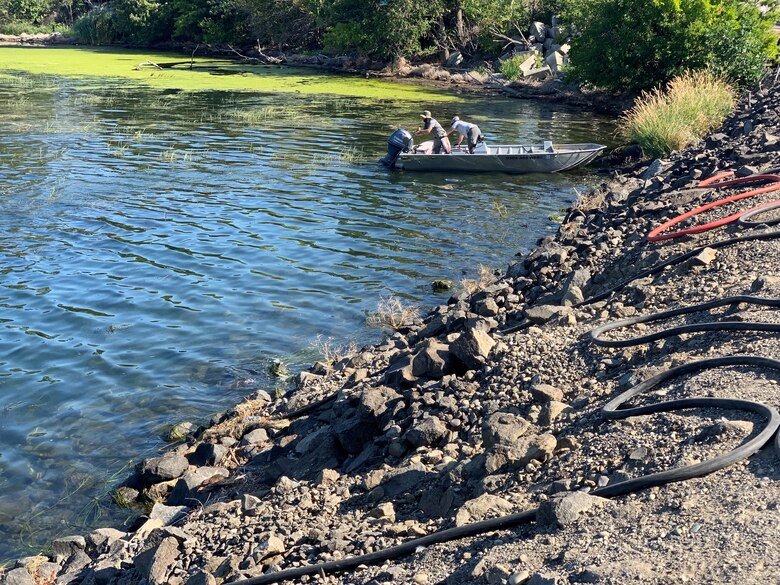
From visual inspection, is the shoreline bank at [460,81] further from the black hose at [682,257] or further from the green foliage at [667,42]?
the black hose at [682,257]

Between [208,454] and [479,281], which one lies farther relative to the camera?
[479,281]

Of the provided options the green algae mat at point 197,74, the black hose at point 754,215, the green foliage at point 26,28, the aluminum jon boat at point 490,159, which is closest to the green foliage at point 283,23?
the green algae mat at point 197,74

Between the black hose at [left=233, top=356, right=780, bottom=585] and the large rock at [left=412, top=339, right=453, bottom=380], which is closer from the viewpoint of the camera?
the black hose at [left=233, top=356, right=780, bottom=585]

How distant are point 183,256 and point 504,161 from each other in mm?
9236

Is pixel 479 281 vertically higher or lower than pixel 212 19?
lower

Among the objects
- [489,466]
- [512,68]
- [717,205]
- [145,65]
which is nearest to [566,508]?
[489,466]

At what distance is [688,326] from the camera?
653 cm

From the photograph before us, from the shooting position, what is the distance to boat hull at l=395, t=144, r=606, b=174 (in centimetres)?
2086

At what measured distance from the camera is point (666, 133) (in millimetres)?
20375

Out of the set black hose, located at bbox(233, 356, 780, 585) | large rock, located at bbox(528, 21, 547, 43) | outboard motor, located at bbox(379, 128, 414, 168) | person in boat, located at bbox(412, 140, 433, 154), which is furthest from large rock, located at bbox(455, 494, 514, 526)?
large rock, located at bbox(528, 21, 547, 43)

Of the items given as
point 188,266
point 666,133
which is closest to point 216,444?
point 188,266

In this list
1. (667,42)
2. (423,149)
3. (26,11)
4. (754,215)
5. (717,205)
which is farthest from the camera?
(26,11)

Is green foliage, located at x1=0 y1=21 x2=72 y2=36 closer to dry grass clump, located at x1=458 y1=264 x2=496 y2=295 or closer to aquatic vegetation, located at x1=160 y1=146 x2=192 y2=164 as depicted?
aquatic vegetation, located at x1=160 y1=146 x2=192 y2=164

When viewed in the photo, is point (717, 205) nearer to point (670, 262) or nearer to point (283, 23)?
point (670, 262)
